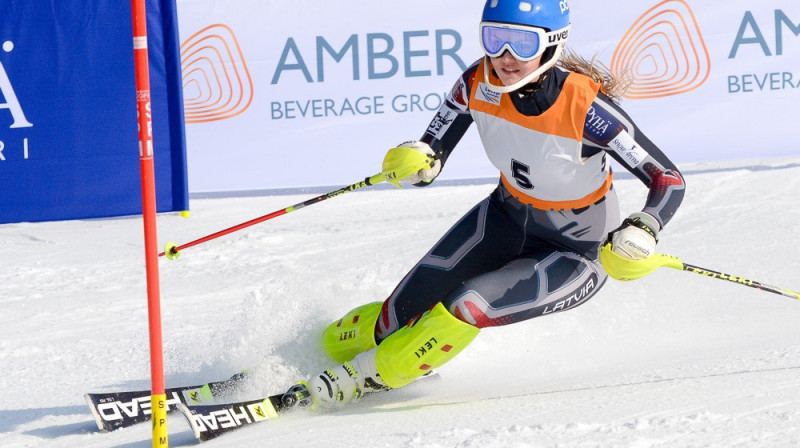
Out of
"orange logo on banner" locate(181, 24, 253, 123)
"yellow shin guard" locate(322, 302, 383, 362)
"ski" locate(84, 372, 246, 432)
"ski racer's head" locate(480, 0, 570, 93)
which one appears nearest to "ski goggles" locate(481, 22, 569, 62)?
"ski racer's head" locate(480, 0, 570, 93)

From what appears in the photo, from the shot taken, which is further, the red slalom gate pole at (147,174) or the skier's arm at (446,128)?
the skier's arm at (446,128)

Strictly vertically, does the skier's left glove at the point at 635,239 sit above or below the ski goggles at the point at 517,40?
below

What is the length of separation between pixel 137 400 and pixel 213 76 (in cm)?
440

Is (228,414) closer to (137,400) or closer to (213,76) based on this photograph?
(137,400)

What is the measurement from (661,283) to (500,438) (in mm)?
2772

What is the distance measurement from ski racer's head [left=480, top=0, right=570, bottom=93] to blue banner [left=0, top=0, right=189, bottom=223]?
13.9 feet

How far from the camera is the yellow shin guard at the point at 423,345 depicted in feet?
10.5

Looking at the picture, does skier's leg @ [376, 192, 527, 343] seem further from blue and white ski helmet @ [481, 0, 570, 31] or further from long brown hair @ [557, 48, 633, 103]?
blue and white ski helmet @ [481, 0, 570, 31]

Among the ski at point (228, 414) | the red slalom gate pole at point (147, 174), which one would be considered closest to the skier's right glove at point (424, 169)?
the ski at point (228, 414)

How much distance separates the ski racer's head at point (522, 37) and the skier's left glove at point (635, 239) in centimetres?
58

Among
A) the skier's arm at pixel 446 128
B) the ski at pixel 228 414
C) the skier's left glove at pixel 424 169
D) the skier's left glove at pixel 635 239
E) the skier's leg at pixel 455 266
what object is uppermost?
the skier's arm at pixel 446 128

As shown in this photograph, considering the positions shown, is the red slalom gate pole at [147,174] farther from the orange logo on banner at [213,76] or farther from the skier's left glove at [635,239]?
the orange logo on banner at [213,76]

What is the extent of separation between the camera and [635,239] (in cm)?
301

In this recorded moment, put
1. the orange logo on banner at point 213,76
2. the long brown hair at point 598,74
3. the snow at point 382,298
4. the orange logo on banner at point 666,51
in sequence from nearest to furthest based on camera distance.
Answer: the snow at point 382,298, the long brown hair at point 598,74, the orange logo on banner at point 666,51, the orange logo on banner at point 213,76
